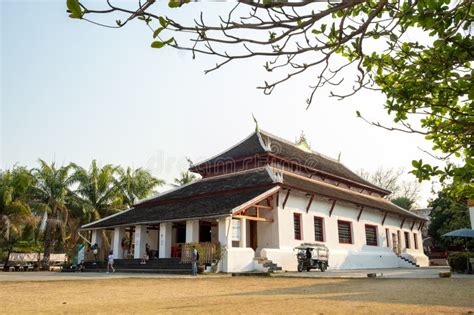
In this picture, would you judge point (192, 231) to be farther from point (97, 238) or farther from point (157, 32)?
point (157, 32)

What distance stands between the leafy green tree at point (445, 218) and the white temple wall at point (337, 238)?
506cm

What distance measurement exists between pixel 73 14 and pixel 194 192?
1918 cm

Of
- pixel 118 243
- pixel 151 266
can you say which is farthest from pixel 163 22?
pixel 118 243

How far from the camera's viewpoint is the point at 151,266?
711 inches

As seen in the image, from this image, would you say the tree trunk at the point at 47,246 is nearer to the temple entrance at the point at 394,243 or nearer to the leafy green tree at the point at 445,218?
the temple entrance at the point at 394,243

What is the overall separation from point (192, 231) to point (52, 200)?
488 inches

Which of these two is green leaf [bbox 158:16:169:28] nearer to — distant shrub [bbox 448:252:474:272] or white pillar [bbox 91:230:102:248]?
distant shrub [bbox 448:252:474:272]

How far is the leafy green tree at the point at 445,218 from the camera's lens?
103 feet

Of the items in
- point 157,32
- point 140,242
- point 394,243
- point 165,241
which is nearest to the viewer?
point 157,32

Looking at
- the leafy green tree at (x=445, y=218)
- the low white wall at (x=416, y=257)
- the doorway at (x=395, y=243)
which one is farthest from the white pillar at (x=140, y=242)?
the leafy green tree at (x=445, y=218)

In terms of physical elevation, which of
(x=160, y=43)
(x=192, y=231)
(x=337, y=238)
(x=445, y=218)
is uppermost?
(x=445, y=218)

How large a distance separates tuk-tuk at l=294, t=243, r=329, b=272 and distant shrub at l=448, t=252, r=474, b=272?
5.22m

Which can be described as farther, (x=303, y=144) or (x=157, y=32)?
(x=303, y=144)

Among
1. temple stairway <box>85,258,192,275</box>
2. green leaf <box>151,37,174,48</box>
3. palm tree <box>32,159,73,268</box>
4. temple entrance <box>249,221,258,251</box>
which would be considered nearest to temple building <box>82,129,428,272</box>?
temple entrance <box>249,221,258,251</box>
